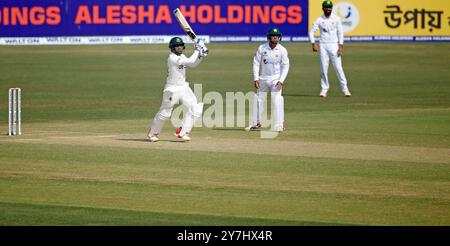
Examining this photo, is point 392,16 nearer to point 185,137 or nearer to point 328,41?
point 328,41

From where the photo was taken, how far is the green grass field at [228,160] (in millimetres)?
13188

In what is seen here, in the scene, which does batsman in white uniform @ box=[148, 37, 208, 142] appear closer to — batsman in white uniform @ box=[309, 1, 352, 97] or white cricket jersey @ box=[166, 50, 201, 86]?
white cricket jersey @ box=[166, 50, 201, 86]

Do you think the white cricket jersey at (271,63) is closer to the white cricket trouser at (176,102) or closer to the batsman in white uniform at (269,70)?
the batsman in white uniform at (269,70)

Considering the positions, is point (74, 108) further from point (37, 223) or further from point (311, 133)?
point (37, 223)

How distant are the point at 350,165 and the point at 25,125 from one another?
25.5 ft

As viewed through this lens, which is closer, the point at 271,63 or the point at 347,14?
the point at 271,63

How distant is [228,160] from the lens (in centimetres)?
1720

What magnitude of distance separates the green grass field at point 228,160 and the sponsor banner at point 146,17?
10663 mm

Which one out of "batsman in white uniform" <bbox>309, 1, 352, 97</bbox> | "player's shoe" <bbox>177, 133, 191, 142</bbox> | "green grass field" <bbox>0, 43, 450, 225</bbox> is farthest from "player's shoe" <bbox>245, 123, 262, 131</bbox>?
"batsman in white uniform" <bbox>309, 1, 352, 97</bbox>

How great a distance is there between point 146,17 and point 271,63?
902 inches

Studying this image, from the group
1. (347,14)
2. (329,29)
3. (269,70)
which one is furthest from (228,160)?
(347,14)

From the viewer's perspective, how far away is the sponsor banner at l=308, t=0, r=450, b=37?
43.7 metres

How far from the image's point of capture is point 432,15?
4384 cm

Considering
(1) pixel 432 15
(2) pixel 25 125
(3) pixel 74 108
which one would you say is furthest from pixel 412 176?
(1) pixel 432 15
